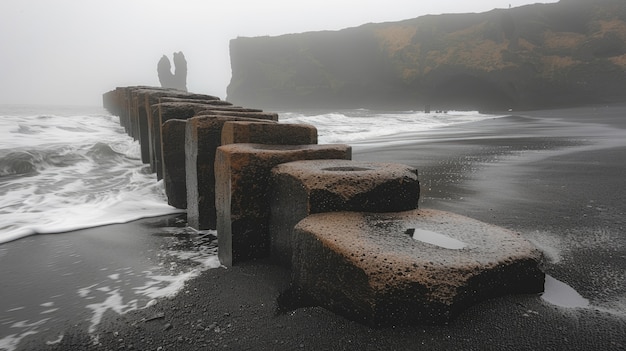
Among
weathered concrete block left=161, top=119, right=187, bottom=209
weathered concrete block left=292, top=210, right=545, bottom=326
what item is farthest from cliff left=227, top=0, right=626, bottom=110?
weathered concrete block left=292, top=210, right=545, bottom=326

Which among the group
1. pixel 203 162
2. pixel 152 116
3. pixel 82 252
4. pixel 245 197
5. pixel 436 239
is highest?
pixel 152 116

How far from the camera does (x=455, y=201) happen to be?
3.17 metres

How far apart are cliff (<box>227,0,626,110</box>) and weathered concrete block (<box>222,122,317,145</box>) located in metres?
33.8

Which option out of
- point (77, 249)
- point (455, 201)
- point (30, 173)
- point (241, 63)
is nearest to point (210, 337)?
point (77, 249)

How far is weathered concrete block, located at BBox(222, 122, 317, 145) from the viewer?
2.27 metres

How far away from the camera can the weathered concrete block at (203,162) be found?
8.27 feet

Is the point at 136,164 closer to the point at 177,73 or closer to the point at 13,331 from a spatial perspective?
the point at 13,331

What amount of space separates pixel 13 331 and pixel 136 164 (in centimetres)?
541

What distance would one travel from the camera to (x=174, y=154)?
11.1 feet

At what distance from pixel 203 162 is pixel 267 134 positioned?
531 millimetres

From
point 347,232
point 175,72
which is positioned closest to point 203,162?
point 347,232

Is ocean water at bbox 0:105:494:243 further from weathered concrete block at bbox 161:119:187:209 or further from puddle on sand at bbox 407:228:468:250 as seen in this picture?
puddle on sand at bbox 407:228:468:250

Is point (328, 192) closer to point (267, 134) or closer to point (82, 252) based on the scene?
→ point (267, 134)

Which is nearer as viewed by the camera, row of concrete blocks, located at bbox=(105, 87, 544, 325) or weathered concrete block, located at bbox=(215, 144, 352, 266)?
row of concrete blocks, located at bbox=(105, 87, 544, 325)
